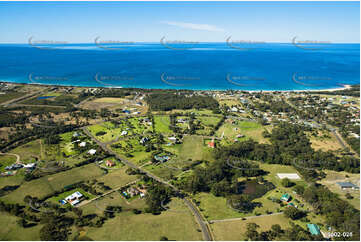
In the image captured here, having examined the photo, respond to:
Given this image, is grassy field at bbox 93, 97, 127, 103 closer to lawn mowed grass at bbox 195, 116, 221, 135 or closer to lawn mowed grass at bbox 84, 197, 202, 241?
lawn mowed grass at bbox 195, 116, 221, 135

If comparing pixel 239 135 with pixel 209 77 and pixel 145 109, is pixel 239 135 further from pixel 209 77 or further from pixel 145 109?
pixel 209 77

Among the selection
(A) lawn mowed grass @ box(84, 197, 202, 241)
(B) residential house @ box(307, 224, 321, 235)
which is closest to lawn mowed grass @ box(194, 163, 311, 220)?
(A) lawn mowed grass @ box(84, 197, 202, 241)

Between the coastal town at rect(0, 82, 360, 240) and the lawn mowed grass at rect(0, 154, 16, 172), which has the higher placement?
the coastal town at rect(0, 82, 360, 240)

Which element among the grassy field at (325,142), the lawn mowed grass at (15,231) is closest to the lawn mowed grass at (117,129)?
the lawn mowed grass at (15,231)

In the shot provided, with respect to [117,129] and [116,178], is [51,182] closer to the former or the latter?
[116,178]

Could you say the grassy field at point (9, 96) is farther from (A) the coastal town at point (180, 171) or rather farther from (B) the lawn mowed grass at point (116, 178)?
(B) the lawn mowed grass at point (116, 178)

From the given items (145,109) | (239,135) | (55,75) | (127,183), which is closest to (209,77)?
(145,109)
